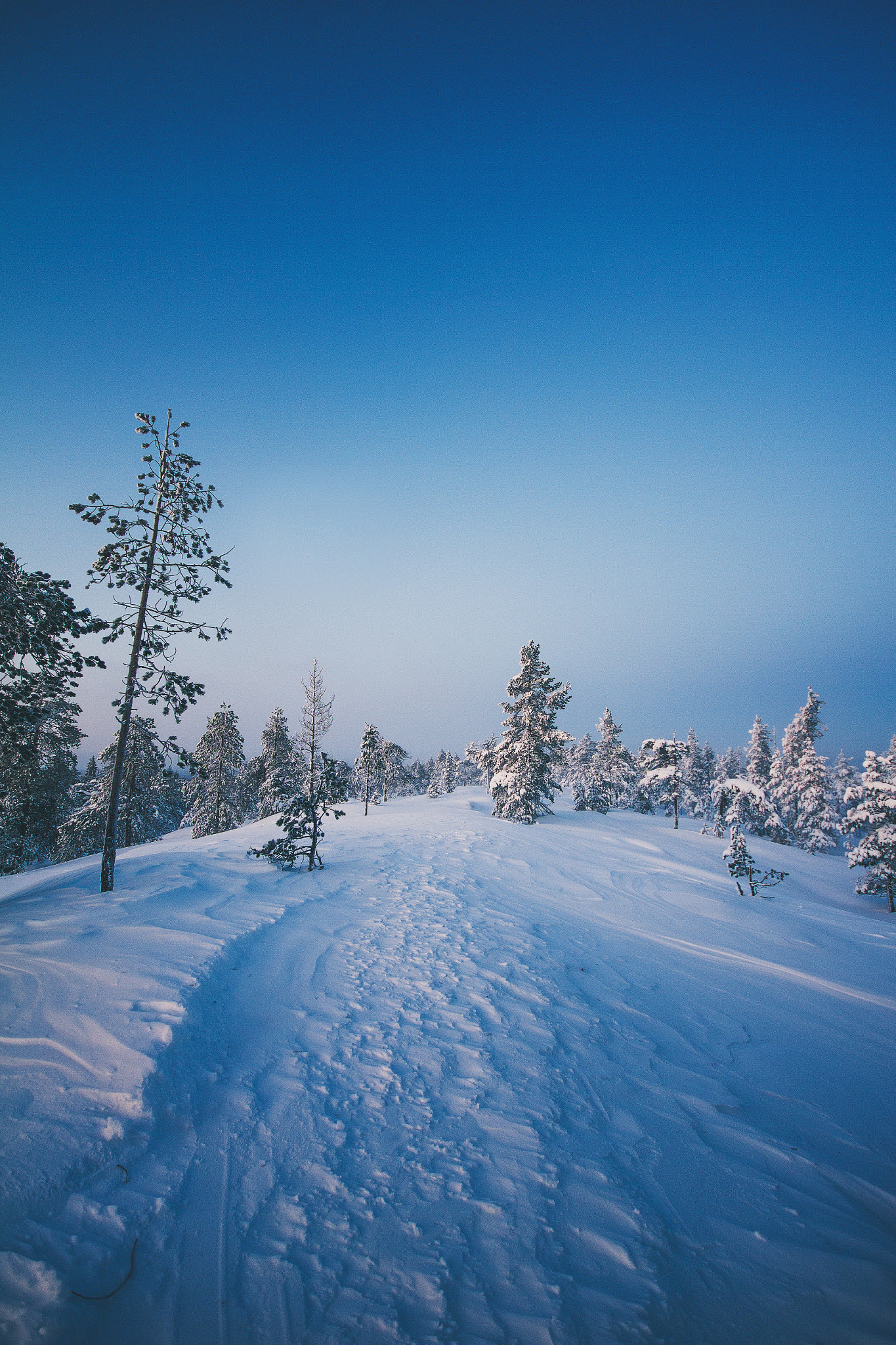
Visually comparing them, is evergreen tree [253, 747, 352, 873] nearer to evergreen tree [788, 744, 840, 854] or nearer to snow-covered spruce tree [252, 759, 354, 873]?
snow-covered spruce tree [252, 759, 354, 873]

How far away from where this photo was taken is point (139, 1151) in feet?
12.8

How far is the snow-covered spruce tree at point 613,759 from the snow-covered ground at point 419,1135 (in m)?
31.1

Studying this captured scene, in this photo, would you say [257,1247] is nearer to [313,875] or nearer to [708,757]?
[313,875]

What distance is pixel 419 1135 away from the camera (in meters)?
4.43

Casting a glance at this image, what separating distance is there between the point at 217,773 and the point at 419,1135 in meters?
31.0

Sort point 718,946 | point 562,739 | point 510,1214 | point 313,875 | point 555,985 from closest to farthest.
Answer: point 510,1214, point 555,985, point 718,946, point 313,875, point 562,739

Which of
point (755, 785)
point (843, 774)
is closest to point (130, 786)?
point (755, 785)

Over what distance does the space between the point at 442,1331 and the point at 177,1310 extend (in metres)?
1.73

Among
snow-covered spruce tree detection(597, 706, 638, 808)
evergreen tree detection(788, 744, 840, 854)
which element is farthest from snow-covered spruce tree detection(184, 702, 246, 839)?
evergreen tree detection(788, 744, 840, 854)

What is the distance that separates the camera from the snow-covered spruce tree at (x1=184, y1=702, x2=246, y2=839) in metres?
30.9

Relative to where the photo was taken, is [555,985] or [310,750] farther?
[310,750]

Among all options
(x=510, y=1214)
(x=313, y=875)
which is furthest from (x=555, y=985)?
(x=313, y=875)

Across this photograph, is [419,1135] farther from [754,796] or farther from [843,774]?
[843,774]

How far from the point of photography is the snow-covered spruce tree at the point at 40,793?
2044 centimetres
